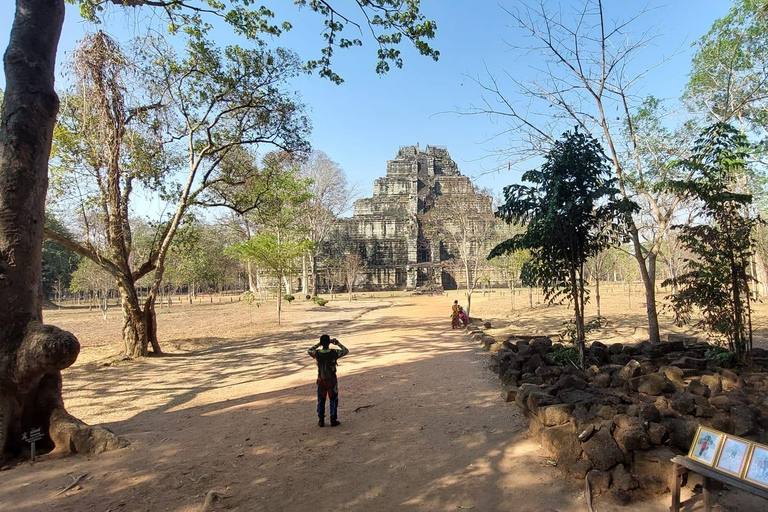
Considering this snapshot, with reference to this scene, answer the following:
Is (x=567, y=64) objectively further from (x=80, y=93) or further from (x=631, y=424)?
(x=80, y=93)

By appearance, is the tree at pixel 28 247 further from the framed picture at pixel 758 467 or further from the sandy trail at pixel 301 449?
the framed picture at pixel 758 467

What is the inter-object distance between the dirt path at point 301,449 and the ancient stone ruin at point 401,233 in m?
29.1

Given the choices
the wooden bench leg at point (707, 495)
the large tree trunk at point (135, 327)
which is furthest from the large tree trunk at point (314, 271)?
the wooden bench leg at point (707, 495)

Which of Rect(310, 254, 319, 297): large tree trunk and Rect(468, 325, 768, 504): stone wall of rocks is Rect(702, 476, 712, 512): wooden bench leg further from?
Rect(310, 254, 319, 297): large tree trunk

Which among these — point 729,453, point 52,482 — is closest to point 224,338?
point 52,482

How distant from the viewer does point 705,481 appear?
8.59 ft

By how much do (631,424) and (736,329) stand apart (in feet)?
10.2

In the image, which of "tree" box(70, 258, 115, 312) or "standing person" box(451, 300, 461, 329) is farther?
"tree" box(70, 258, 115, 312)

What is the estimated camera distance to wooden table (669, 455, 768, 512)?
2322mm

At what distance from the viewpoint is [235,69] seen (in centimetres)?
970

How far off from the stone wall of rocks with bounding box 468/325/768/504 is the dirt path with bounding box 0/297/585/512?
0.27 meters

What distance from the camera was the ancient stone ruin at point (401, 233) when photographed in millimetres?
37281

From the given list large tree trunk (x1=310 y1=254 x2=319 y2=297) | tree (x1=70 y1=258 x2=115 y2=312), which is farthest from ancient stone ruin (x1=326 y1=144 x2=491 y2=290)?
tree (x1=70 y1=258 x2=115 y2=312)

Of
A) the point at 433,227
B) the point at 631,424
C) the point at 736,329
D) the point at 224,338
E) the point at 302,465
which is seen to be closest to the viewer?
the point at 631,424
